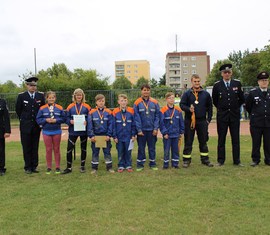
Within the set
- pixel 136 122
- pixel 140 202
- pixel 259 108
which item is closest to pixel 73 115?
pixel 136 122

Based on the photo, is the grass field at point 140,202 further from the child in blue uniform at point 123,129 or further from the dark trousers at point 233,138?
the child in blue uniform at point 123,129

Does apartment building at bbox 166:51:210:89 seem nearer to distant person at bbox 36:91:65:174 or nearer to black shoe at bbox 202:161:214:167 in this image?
black shoe at bbox 202:161:214:167

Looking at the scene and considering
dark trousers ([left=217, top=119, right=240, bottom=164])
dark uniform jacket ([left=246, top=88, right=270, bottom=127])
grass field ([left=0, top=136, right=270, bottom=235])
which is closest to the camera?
Answer: grass field ([left=0, top=136, right=270, bottom=235])

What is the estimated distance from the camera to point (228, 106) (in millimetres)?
7645

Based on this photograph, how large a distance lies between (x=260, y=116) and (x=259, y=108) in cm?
19

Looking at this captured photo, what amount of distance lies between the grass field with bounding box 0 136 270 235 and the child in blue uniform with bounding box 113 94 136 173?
1.72ft

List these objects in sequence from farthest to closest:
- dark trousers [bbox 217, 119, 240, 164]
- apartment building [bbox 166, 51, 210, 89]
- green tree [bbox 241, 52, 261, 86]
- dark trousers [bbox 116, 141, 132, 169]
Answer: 1. apartment building [bbox 166, 51, 210, 89]
2. green tree [bbox 241, 52, 261, 86]
3. dark trousers [bbox 217, 119, 240, 164]
4. dark trousers [bbox 116, 141, 132, 169]

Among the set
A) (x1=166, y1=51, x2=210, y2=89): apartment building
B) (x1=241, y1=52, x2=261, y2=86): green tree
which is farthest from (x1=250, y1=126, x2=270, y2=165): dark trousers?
(x1=166, y1=51, x2=210, y2=89): apartment building

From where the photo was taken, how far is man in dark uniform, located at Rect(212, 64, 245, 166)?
7.63 m

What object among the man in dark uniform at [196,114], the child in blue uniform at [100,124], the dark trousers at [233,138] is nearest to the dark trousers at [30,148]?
the child in blue uniform at [100,124]

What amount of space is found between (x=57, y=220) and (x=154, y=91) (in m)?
17.6

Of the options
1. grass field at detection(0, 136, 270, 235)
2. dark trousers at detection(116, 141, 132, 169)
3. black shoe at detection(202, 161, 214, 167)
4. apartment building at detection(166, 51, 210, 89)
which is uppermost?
apartment building at detection(166, 51, 210, 89)

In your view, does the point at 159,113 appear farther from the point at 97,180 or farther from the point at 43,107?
the point at 43,107

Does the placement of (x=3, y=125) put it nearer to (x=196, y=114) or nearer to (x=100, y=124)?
(x=100, y=124)
